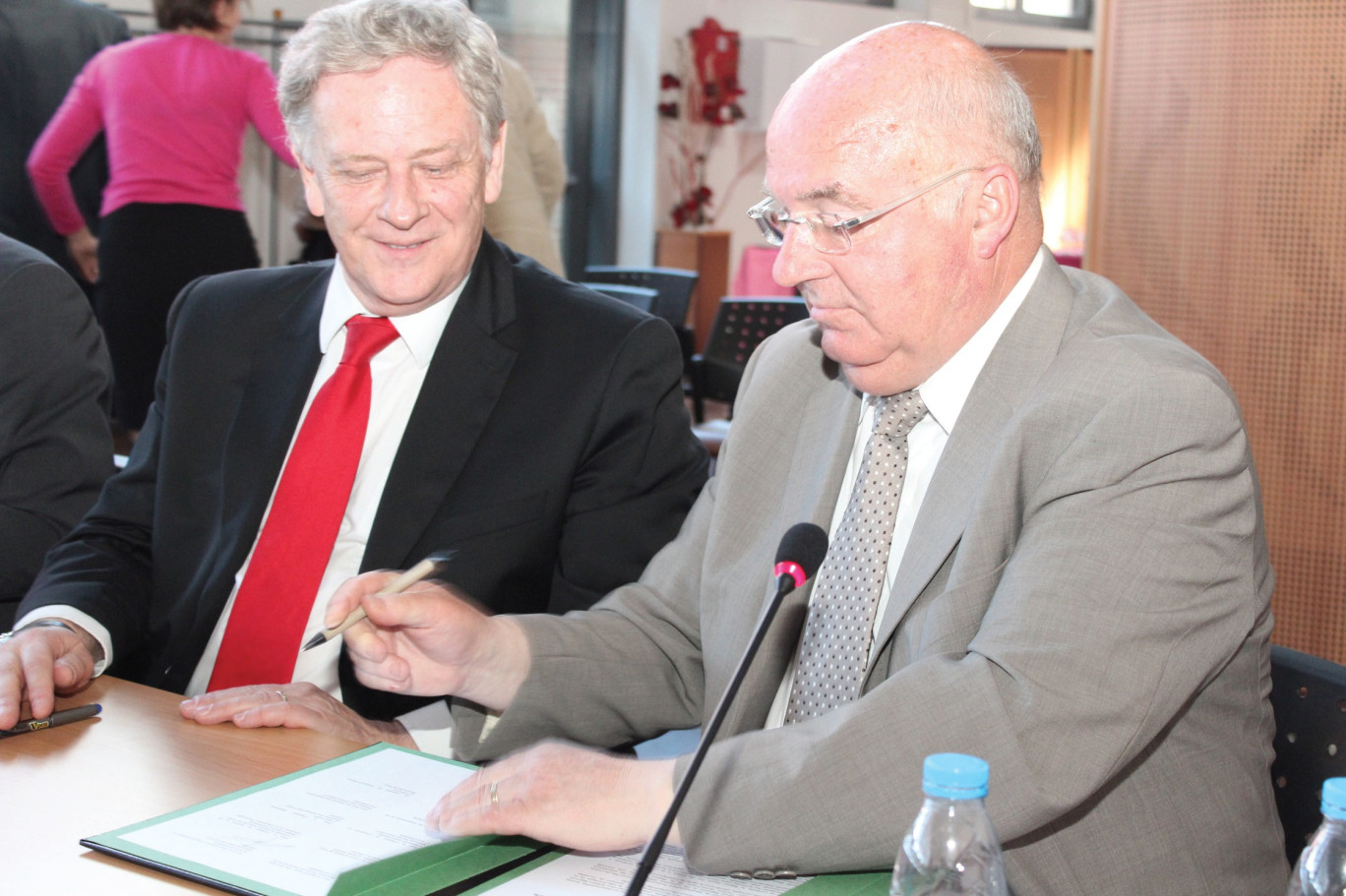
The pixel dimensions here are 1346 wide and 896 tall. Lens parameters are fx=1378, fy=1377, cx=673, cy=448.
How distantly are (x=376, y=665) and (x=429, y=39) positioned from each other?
0.89m

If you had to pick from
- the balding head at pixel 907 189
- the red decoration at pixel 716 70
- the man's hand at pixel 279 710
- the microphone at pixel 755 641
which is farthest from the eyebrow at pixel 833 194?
the red decoration at pixel 716 70

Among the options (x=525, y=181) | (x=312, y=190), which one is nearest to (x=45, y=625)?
(x=312, y=190)

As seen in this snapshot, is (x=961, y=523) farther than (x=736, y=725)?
No

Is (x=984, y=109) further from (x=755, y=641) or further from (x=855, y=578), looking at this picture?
(x=755, y=641)

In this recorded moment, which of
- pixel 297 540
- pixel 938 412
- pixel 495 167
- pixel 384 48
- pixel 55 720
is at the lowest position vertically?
pixel 55 720

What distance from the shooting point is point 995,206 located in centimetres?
146

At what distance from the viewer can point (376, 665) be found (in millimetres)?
1432

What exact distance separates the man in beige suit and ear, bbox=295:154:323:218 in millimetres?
698

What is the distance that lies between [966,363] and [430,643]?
0.65 meters

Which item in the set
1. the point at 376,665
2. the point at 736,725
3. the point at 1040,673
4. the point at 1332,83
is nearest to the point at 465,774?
the point at 376,665

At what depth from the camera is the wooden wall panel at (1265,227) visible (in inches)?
114

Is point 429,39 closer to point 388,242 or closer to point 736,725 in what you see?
point 388,242

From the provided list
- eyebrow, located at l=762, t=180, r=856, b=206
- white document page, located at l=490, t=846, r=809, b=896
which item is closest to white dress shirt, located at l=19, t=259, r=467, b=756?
white document page, located at l=490, t=846, r=809, b=896

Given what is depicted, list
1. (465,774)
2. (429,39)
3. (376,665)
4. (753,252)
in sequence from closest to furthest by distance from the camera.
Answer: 1. (465,774)
2. (376,665)
3. (429,39)
4. (753,252)
